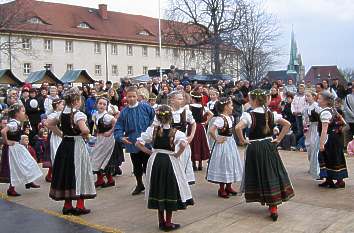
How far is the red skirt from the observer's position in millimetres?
9617

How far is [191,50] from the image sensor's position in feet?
140

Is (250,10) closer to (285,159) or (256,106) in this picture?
(285,159)

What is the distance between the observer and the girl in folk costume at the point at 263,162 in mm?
6059

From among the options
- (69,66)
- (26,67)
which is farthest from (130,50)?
(26,67)

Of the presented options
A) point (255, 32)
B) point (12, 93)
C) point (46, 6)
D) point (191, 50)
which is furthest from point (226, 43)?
point (46, 6)

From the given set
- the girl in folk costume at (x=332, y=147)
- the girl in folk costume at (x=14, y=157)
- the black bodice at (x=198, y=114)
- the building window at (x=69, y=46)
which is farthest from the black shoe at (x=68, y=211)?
the building window at (x=69, y=46)

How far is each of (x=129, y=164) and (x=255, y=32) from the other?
94.9 ft

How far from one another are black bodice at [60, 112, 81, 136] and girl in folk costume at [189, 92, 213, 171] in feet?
11.8

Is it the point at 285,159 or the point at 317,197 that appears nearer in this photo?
the point at 317,197

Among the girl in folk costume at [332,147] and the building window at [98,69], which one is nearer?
the girl in folk costume at [332,147]

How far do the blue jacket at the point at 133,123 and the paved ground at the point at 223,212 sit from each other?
0.99 meters

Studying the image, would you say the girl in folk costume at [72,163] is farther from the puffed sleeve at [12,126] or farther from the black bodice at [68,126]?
the puffed sleeve at [12,126]

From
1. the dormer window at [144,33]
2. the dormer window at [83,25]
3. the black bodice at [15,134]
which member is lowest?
the black bodice at [15,134]

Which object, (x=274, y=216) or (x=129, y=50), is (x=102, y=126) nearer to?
(x=274, y=216)
